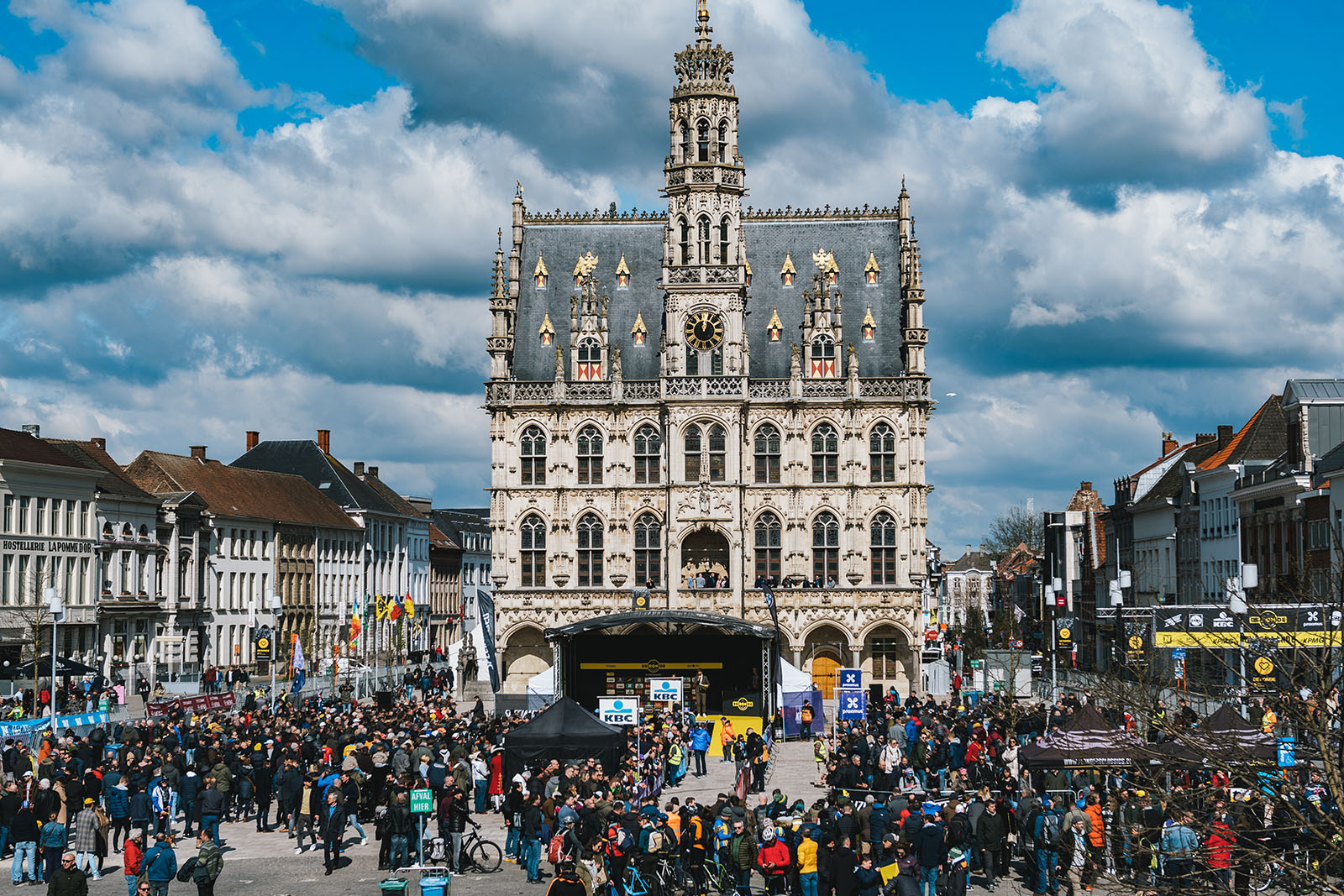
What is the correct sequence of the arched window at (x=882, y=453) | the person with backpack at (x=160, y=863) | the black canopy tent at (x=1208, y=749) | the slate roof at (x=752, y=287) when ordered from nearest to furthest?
the black canopy tent at (x=1208, y=749)
the person with backpack at (x=160, y=863)
the arched window at (x=882, y=453)
the slate roof at (x=752, y=287)

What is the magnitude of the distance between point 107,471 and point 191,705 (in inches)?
1262

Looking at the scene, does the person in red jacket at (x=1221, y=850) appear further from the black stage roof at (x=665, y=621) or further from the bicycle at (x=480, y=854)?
the black stage roof at (x=665, y=621)

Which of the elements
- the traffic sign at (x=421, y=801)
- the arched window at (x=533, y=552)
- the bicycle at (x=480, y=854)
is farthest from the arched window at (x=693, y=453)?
the traffic sign at (x=421, y=801)

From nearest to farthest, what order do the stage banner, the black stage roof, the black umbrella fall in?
the stage banner, the black umbrella, the black stage roof

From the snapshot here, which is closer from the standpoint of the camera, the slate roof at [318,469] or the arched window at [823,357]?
the arched window at [823,357]

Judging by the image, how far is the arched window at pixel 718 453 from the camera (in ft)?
234

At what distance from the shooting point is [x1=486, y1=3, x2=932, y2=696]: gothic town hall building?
70.9 m

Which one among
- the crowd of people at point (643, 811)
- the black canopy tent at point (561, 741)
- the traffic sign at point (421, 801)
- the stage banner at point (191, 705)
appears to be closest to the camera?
the crowd of people at point (643, 811)

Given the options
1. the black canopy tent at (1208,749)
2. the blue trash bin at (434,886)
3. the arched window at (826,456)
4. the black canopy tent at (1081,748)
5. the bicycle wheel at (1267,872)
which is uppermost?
the arched window at (826,456)

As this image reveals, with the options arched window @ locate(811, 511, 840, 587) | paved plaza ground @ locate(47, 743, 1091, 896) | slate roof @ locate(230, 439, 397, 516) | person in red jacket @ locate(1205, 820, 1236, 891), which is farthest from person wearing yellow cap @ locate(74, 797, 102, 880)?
slate roof @ locate(230, 439, 397, 516)

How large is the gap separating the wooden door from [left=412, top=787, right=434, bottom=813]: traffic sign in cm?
4377

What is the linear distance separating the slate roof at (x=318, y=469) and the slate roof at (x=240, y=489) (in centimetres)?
313

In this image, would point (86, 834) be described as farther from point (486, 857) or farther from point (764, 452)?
point (764, 452)

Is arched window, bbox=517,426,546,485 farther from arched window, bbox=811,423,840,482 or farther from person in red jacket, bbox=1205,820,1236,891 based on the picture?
person in red jacket, bbox=1205,820,1236,891
